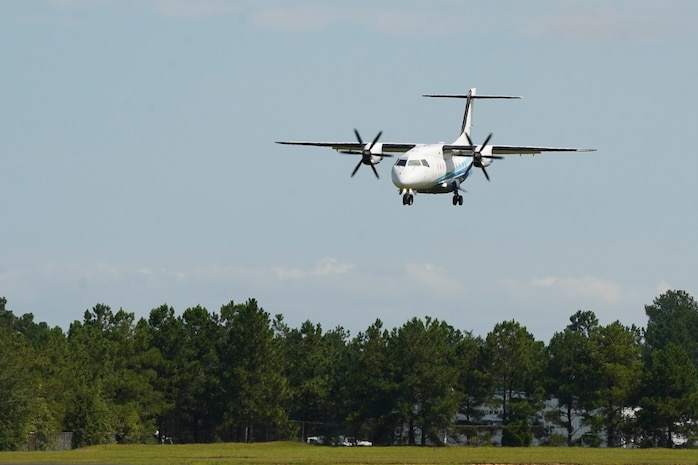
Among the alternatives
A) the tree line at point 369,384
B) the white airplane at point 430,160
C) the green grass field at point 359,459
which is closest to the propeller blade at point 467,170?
the white airplane at point 430,160

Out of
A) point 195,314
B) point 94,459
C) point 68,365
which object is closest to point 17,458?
point 94,459

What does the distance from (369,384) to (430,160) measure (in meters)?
44.7

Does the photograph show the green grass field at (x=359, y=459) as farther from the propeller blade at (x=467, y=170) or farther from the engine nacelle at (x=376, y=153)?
the engine nacelle at (x=376, y=153)

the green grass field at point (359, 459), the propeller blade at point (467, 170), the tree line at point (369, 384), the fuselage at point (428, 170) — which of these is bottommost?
the green grass field at point (359, 459)

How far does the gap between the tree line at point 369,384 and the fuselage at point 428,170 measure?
36.2 meters

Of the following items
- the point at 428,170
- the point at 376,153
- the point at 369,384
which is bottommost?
the point at 369,384

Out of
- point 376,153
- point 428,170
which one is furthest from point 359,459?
point 376,153

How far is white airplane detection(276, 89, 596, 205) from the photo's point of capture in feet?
232

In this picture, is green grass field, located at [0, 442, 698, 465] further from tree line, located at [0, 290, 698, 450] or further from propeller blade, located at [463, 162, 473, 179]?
tree line, located at [0, 290, 698, 450]

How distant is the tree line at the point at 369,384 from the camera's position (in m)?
110

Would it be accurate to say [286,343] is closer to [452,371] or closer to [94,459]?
[452,371]

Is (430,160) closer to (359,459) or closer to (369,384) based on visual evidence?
(359,459)

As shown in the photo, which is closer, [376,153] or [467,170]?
[376,153]

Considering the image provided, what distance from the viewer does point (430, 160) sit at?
72312mm
